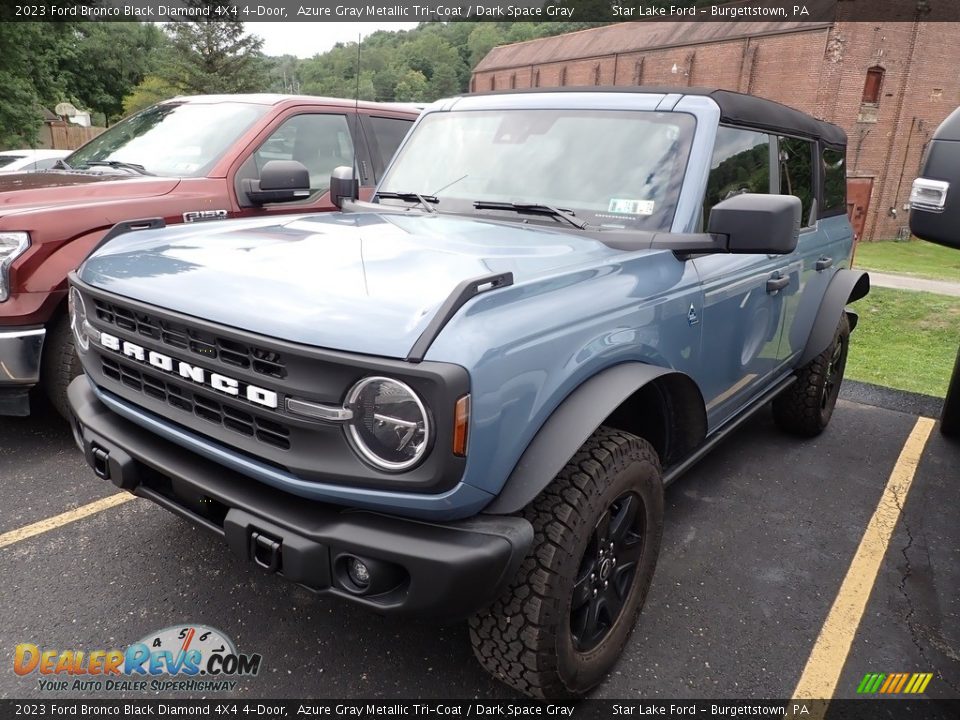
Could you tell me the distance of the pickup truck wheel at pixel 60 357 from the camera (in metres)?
3.62

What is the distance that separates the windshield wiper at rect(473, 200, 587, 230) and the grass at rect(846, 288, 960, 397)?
453 centimetres

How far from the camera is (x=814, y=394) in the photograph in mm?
4312

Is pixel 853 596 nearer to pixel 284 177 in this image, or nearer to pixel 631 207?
pixel 631 207

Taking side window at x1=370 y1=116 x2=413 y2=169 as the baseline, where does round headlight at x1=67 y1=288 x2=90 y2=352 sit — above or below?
below

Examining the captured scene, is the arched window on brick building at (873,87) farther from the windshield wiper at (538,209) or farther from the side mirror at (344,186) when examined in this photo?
the windshield wiper at (538,209)

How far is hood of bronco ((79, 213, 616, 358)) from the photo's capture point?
1751mm

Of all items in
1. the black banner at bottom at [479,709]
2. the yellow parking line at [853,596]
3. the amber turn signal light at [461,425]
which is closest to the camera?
the amber turn signal light at [461,425]

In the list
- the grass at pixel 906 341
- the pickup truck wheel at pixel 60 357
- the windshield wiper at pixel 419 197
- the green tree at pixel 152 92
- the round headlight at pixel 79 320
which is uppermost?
the green tree at pixel 152 92

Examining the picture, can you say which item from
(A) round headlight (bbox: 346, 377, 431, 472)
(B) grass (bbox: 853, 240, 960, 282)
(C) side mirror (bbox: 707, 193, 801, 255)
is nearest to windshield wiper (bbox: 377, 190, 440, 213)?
(C) side mirror (bbox: 707, 193, 801, 255)

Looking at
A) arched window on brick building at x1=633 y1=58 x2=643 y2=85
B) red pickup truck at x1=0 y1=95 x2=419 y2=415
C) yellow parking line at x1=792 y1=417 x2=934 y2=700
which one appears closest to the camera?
yellow parking line at x1=792 y1=417 x2=934 y2=700

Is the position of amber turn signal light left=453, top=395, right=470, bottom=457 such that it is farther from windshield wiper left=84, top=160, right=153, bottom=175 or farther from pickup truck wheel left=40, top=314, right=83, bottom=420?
windshield wiper left=84, top=160, right=153, bottom=175

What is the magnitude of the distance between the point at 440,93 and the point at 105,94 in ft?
193

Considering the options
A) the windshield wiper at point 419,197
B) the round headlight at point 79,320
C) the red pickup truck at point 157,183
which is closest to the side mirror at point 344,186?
the windshield wiper at point 419,197

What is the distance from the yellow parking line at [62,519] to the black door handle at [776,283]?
3.20 metres
